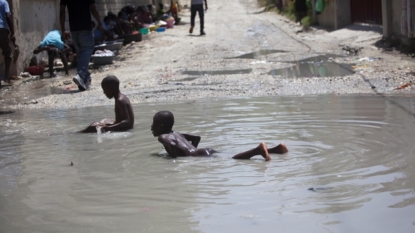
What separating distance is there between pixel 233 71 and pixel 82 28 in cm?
299

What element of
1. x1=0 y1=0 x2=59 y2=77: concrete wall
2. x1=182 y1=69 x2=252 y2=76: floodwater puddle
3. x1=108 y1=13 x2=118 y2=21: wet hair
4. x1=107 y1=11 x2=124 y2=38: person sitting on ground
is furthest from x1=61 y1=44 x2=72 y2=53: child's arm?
x1=108 y1=13 x2=118 y2=21: wet hair

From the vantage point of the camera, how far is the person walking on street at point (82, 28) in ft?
36.4

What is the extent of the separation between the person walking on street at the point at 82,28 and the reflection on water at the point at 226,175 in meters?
2.85

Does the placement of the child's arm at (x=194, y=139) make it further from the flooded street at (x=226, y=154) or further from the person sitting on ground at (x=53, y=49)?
the person sitting on ground at (x=53, y=49)

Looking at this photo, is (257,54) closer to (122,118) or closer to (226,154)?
(122,118)

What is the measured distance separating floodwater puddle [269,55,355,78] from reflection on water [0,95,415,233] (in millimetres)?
2814

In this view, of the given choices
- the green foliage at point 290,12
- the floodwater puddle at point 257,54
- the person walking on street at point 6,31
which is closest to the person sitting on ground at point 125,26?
the floodwater puddle at point 257,54

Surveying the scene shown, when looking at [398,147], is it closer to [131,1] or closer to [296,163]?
[296,163]

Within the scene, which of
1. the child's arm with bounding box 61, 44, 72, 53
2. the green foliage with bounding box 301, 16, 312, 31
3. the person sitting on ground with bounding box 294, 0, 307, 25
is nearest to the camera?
the child's arm with bounding box 61, 44, 72, 53

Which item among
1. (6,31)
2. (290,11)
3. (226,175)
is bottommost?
(226,175)

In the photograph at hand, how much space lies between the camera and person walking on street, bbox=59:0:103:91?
36.4 ft

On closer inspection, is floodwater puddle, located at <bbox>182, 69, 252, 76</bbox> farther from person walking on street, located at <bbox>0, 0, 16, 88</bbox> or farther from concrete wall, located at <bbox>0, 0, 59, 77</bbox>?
concrete wall, located at <bbox>0, 0, 59, 77</bbox>

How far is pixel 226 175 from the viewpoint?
16.9ft

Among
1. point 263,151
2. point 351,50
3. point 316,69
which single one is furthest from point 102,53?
point 263,151
